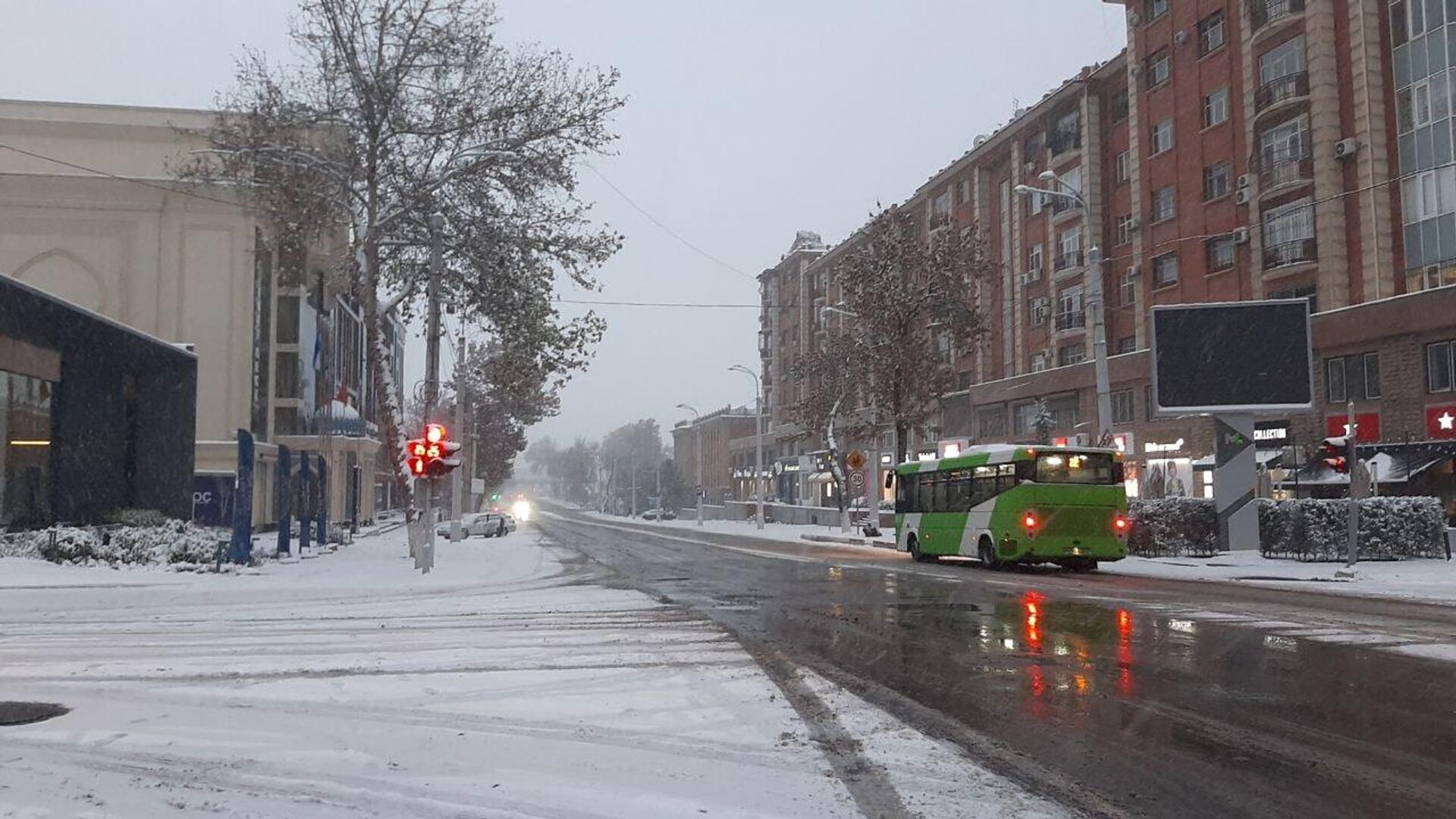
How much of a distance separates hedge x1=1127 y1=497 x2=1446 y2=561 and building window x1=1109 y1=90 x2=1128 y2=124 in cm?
2680

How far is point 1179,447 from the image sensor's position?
4106 centimetres

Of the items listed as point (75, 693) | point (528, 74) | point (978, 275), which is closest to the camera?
point (75, 693)

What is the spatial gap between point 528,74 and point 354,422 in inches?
997

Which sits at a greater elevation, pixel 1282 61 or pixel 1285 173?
pixel 1282 61

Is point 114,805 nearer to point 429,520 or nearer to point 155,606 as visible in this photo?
point 155,606

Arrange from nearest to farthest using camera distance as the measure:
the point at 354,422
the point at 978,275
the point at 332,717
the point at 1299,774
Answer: the point at 1299,774 → the point at 332,717 → the point at 978,275 → the point at 354,422

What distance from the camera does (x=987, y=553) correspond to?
921 inches

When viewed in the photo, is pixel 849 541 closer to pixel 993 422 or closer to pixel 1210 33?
pixel 993 422

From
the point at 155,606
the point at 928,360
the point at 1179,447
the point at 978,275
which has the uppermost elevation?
the point at 978,275

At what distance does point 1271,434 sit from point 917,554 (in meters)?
17.7

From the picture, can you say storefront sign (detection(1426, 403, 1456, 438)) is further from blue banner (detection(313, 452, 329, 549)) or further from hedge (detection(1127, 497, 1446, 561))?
blue banner (detection(313, 452, 329, 549))

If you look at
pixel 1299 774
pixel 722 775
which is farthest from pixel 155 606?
pixel 1299 774

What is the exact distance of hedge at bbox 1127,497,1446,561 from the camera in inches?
878

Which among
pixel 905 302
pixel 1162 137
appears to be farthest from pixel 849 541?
pixel 1162 137
